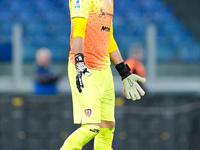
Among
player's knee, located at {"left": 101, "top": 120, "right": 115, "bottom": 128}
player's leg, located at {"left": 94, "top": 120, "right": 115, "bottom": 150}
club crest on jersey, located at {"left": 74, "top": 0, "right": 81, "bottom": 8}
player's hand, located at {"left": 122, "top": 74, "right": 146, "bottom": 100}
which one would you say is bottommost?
player's leg, located at {"left": 94, "top": 120, "right": 115, "bottom": 150}

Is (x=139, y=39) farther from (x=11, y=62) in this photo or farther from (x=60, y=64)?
(x=11, y=62)

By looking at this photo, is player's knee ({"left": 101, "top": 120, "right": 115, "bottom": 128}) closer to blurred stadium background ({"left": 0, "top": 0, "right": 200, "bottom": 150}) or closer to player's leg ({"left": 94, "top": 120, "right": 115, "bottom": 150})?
player's leg ({"left": 94, "top": 120, "right": 115, "bottom": 150})

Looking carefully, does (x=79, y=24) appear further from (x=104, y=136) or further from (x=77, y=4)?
(x=104, y=136)

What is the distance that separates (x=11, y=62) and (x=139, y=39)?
2488 mm

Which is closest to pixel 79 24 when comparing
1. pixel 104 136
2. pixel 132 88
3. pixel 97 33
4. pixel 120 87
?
pixel 97 33

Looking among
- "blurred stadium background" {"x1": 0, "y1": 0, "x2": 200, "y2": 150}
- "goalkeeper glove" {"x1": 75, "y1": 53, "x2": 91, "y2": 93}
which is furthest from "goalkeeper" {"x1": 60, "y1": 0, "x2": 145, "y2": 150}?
"blurred stadium background" {"x1": 0, "y1": 0, "x2": 200, "y2": 150}

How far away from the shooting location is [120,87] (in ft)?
30.2

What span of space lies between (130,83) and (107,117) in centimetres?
43

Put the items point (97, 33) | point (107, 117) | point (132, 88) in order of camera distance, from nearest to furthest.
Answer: point (97, 33) → point (107, 117) → point (132, 88)

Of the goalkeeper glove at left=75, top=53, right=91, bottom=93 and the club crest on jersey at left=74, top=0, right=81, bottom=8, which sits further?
the club crest on jersey at left=74, top=0, right=81, bottom=8

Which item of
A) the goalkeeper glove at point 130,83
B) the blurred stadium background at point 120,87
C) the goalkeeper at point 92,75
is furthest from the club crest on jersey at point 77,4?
the blurred stadium background at point 120,87

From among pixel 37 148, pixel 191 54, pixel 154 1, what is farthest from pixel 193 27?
pixel 37 148

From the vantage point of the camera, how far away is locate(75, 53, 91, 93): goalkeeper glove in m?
4.06

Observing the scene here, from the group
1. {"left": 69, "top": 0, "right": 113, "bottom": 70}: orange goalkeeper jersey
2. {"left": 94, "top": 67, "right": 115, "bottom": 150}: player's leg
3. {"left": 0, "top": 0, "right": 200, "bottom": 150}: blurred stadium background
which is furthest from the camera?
{"left": 0, "top": 0, "right": 200, "bottom": 150}: blurred stadium background
